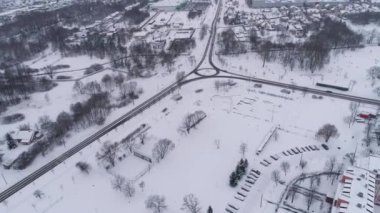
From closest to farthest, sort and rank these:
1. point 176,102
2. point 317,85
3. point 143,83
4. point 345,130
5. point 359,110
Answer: point 345,130, point 359,110, point 176,102, point 317,85, point 143,83

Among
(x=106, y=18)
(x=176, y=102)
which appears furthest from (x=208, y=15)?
(x=176, y=102)

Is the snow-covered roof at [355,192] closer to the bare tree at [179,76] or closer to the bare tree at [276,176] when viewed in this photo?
the bare tree at [276,176]

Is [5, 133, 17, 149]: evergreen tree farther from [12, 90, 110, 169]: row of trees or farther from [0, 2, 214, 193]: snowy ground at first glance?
[0, 2, 214, 193]: snowy ground

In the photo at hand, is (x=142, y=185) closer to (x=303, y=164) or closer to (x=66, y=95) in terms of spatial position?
(x=303, y=164)

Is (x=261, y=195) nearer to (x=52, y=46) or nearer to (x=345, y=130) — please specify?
(x=345, y=130)

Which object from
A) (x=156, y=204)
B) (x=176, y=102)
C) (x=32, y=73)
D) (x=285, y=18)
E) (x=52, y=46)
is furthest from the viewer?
(x=285, y=18)

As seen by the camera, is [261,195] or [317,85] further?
[317,85]
